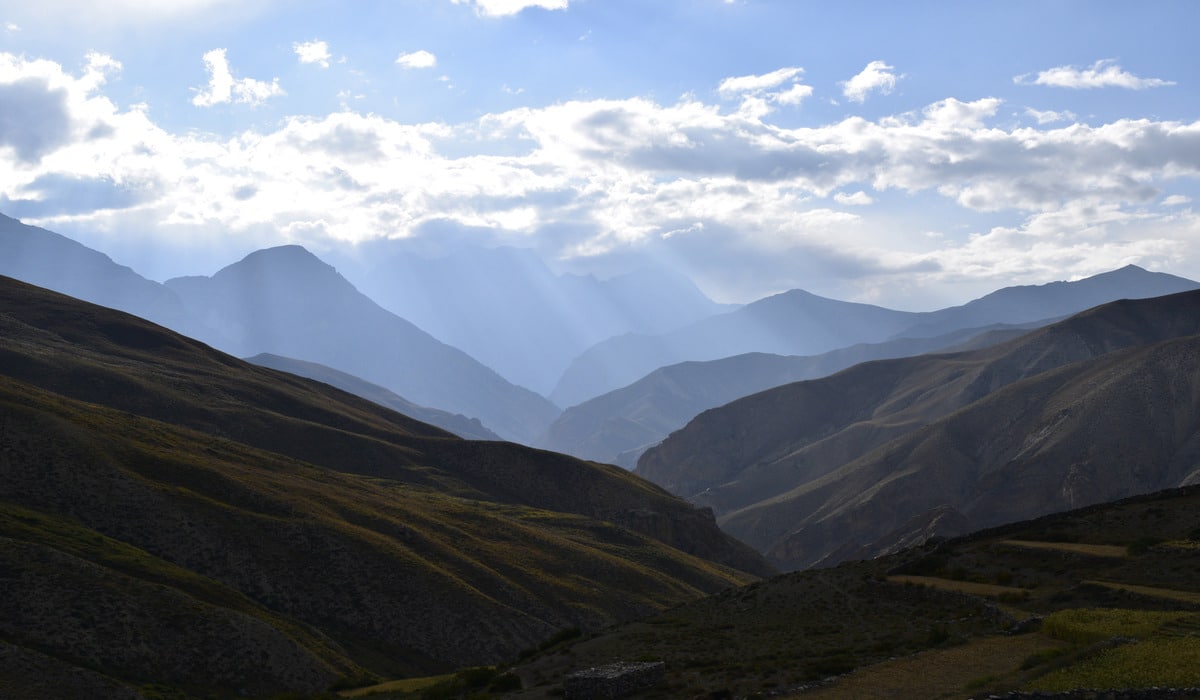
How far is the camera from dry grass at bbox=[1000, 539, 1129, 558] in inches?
1389

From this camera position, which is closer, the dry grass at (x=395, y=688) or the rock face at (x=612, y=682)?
the rock face at (x=612, y=682)

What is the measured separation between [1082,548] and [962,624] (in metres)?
9.68

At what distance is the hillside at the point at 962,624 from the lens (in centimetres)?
2319

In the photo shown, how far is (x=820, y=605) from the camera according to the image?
39031 millimetres

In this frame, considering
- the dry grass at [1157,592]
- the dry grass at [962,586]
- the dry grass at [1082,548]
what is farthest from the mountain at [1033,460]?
the dry grass at [1157,592]

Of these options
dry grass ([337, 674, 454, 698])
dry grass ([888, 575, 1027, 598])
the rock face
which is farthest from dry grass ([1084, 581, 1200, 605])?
dry grass ([337, 674, 454, 698])

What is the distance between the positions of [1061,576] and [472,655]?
38.6 m

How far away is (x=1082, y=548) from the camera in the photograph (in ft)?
122

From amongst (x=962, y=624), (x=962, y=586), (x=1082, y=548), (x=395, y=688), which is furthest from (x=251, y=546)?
(x=1082, y=548)

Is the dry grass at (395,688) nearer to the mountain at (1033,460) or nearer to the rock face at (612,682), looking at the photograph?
the rock face at (612,682)

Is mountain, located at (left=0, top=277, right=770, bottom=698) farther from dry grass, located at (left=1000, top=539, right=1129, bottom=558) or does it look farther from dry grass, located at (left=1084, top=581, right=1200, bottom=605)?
dry grass, located at (left=1084, top=581, right=1200, bottom=605)

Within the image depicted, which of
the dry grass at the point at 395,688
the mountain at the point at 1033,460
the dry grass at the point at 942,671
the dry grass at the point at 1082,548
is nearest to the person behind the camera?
the dry grass at the point at 942,671

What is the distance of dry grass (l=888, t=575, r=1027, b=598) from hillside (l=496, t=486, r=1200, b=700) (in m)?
0.08

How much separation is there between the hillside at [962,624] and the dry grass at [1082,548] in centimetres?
10
